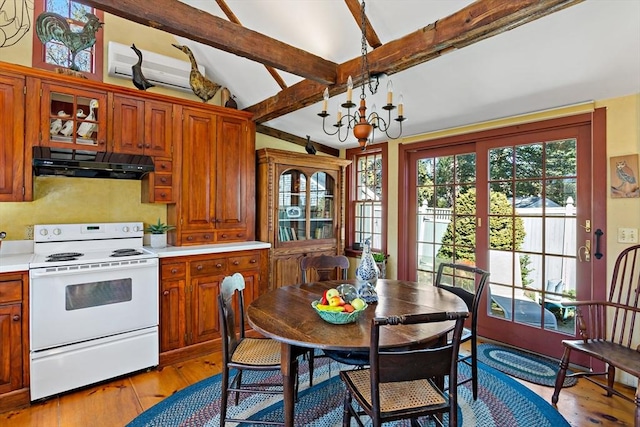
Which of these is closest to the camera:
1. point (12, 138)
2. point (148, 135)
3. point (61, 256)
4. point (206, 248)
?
point (12, 138)

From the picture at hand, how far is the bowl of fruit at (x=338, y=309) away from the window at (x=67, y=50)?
312 cm

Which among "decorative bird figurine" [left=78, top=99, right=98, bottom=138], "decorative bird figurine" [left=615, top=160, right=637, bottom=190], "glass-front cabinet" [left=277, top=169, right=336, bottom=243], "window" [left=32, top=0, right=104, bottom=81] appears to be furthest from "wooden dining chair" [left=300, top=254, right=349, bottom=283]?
"window" [left=32, top=0, right=104, bottom=81]

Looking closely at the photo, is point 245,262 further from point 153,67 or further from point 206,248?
point 153,67

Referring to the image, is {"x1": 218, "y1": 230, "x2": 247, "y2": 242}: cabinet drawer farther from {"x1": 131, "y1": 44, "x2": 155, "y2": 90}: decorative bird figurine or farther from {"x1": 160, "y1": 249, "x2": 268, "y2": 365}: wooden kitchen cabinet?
{"x1": 131, "y1": 44, "x2": 155, "y2": 90}: decorative bird figurine

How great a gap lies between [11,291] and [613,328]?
4.08m

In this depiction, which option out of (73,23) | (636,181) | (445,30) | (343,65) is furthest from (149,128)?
(636,181)

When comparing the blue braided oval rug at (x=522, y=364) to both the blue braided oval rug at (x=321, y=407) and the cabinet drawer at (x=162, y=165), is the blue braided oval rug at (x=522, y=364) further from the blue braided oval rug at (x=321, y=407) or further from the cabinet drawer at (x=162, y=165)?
the cabinet drawer at (x=162, y=165)

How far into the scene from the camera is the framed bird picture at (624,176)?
8.05ft

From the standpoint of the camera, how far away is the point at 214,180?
341 centimetres

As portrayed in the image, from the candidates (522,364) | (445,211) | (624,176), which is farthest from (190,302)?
(624,176)

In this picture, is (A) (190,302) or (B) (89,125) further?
(A) (190,302)

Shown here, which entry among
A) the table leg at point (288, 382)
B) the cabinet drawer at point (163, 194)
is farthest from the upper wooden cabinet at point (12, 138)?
the table leg at point (288, 382)

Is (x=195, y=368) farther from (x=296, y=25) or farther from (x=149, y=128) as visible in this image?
(x=296, y=25)

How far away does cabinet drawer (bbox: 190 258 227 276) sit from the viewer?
119 inches
